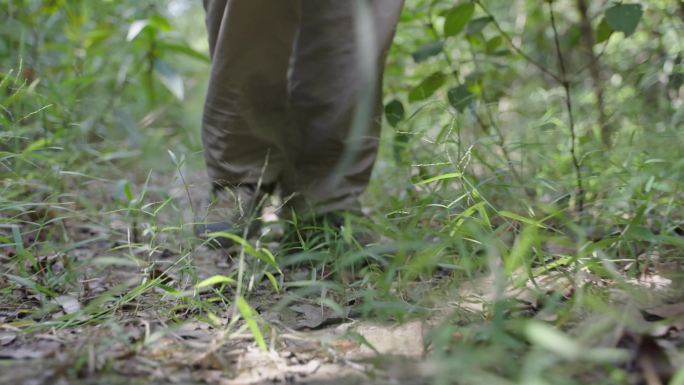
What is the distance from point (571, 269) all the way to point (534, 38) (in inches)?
70.8

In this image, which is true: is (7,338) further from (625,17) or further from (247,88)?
(625,17)

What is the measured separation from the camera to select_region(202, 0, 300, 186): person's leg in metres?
1.52

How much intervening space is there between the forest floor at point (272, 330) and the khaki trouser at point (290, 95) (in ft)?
1.22

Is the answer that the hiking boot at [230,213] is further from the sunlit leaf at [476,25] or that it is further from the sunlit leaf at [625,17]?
the sunlit leaf at [625,17]

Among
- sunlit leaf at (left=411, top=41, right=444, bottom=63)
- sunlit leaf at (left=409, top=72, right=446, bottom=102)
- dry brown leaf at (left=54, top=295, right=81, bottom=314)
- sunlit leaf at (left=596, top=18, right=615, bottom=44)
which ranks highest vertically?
sunlit leaf at (left=596, top=18, right=615, bottom=44)

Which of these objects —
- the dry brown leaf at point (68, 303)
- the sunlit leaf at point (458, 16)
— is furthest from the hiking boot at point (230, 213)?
the sunlit leaf at point (458, 16)

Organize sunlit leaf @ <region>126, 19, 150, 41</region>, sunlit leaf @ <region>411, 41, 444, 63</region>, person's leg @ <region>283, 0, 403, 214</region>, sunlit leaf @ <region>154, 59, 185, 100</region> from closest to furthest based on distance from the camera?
person's leg @ <region>283, 0, 403, 214</region>
sunlit leaf @ <region>411, 41, 444, 63</region>
sunlit leaf @ <region>126, 19, 150, 41</region>
sunlit leaf @ <region>154, 59, 185, 100</region>

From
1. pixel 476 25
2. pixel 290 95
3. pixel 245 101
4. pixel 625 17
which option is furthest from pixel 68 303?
pixel 625 17

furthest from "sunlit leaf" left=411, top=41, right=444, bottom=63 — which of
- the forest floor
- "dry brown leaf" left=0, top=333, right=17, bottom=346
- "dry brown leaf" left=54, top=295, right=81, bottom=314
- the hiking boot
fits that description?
"dry brown leaf" left=0, top=333, right=17, bottom=346

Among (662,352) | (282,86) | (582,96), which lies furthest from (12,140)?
(582,96)

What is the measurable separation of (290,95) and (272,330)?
879mm

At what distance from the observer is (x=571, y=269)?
4.33 ft

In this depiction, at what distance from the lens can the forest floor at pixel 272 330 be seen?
0.94 meters

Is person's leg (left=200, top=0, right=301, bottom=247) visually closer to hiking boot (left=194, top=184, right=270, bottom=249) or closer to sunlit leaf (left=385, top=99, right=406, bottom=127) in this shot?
hiking boot (left=194, top=184, right=270, bottom=249)
